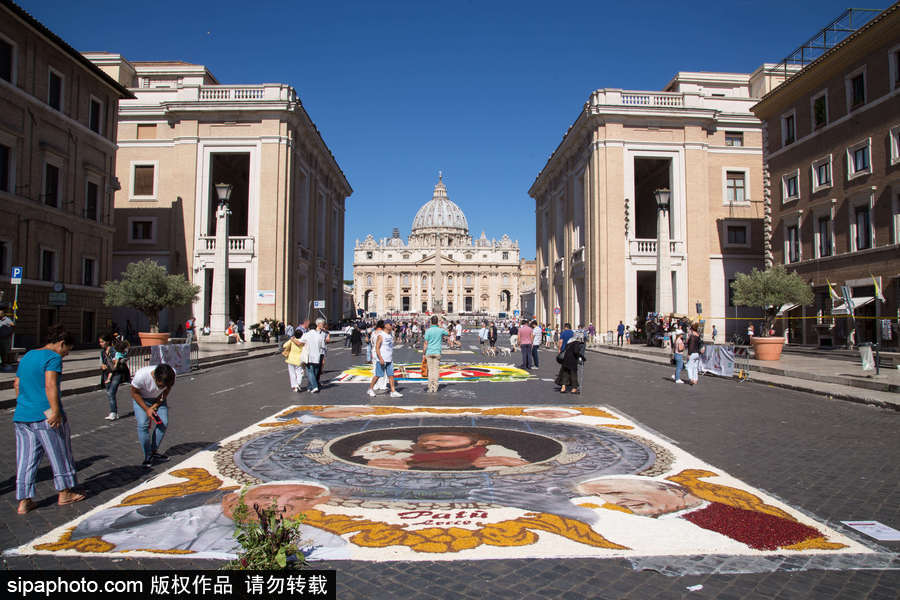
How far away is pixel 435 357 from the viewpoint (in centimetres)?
1388

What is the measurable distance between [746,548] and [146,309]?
2739 cm

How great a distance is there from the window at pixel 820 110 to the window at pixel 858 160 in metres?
2.64

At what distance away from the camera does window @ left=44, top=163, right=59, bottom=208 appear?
25087mm

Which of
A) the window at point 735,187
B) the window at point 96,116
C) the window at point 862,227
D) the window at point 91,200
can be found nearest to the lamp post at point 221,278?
the window at point 91,200

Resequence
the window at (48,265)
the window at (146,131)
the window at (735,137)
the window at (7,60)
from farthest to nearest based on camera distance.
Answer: the window at (735,137) → the window at (146,131) → the window at (48,265) → the window at (7,60)

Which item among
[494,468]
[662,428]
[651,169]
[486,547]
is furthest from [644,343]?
[486,547]

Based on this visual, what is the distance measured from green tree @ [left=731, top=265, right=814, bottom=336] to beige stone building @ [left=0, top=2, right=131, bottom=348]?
2984 cm

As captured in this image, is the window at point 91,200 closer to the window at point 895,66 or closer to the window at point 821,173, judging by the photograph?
the window at point 821,173

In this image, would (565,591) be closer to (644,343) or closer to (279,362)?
(279,362)

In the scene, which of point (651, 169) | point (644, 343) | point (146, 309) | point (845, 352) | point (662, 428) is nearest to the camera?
point (662, 428)

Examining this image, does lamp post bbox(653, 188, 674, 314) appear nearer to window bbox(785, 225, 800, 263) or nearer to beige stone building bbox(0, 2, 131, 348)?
window bbox(785, 225, 800, 263)

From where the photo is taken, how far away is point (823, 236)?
27359 mm

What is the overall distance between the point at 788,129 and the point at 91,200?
35589 millimetres

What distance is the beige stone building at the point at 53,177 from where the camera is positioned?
895 inches
